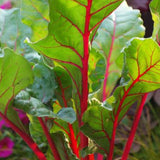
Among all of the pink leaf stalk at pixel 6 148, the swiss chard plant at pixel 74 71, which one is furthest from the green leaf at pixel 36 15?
the pink leaf stalk at pixel 6 148

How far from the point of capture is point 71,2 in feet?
1.85

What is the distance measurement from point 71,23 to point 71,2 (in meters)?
0.05

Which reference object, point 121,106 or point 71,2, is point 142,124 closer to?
point 121,106

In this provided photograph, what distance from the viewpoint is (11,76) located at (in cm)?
68

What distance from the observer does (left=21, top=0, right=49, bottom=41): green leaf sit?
30.7 inches

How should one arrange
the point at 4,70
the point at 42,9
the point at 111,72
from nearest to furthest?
the point at 4,70
the point at 42,9
the point at 111,72

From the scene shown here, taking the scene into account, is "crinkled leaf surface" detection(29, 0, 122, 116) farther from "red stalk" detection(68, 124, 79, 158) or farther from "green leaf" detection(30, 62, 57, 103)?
"red stalk" detection(68, 124, 79, 158)

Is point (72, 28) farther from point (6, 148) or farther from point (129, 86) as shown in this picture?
point (6, 148)

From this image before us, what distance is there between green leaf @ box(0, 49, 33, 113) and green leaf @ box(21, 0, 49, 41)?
16cm

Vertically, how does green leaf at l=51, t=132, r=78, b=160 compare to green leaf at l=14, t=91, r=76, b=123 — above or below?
below

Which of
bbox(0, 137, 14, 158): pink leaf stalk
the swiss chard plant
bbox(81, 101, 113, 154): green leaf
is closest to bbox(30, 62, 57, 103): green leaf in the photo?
the swiss chard plant

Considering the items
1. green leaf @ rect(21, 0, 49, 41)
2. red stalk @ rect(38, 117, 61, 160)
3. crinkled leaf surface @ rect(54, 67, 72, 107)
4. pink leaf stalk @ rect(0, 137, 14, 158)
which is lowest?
pink leaf stalk @ rect(0, 137, 14, 158)

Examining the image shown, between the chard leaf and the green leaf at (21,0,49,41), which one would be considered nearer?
the chard leaf

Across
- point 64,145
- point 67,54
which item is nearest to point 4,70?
point 67,54
